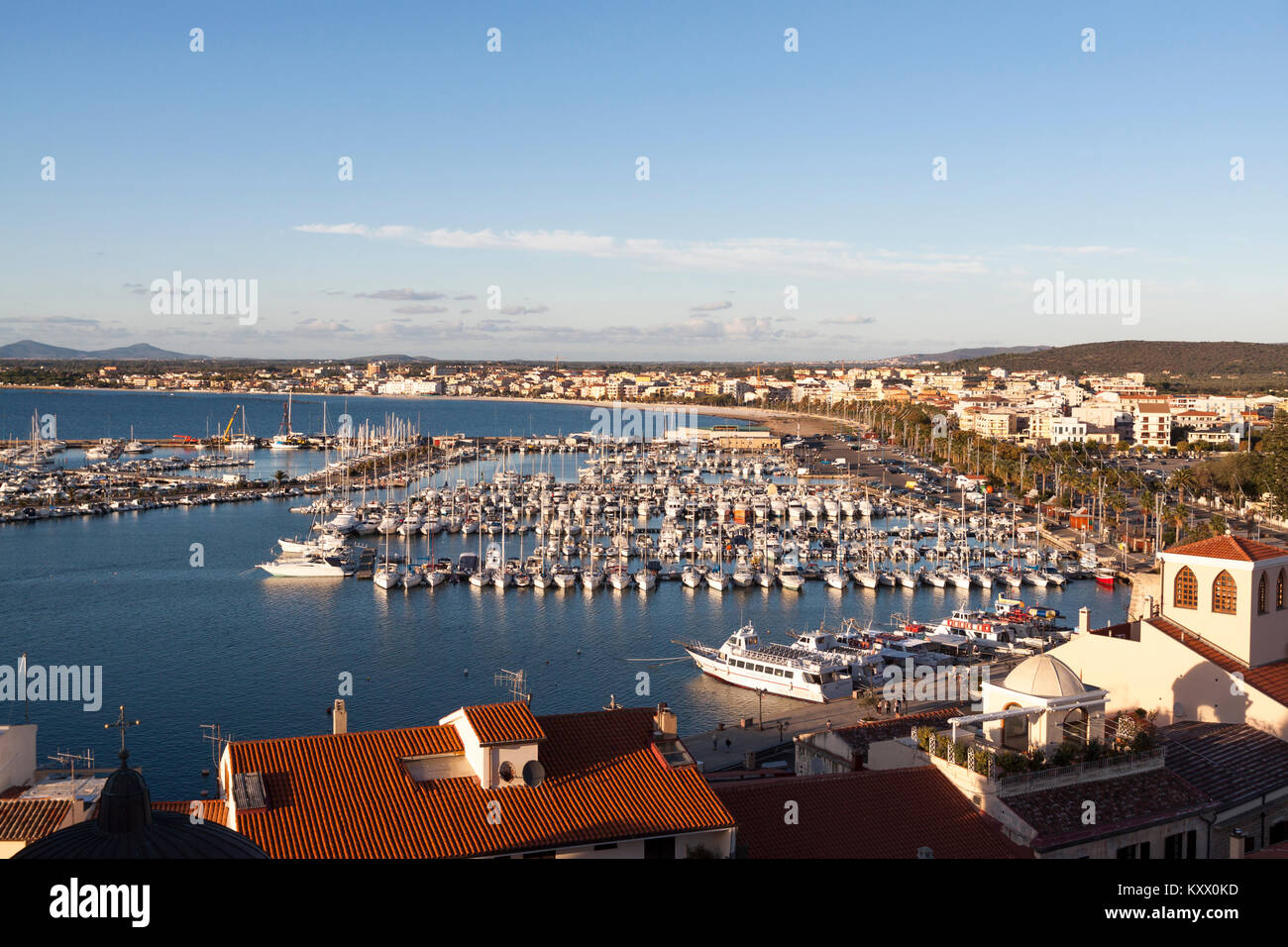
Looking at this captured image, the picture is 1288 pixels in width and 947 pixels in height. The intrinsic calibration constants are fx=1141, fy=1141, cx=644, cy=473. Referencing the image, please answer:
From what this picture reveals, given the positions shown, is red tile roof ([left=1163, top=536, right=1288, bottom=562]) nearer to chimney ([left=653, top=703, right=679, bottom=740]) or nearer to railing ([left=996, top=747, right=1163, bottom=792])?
railing ([left=996, top=747, right=1163, bottom=792])

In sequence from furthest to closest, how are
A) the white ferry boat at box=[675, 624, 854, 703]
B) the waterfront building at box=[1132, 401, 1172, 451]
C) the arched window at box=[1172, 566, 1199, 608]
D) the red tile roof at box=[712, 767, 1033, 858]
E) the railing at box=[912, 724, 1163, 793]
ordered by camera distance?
the waterfront building at box=[1132, 401, 1172, 451], the white ferry boat at box=[675, 624, 854, 703], the arched window at box=[1172, 566, 1199, 608], the railing at box=[912, 724, 1163, 793], the red tile roof at box=[712, 767, 1033, 858]

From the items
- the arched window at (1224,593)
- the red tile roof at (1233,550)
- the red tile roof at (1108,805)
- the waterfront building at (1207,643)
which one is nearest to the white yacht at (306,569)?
the waterfront building at (1207,643)

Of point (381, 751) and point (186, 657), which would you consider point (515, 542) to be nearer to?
point (186, 657)

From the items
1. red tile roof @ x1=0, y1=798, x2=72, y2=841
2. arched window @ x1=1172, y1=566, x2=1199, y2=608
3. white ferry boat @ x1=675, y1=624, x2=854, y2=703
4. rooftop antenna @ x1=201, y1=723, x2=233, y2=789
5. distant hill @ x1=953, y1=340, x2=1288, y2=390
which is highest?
distant hill @ x1=953, y1=340, x2=1288, y2=390

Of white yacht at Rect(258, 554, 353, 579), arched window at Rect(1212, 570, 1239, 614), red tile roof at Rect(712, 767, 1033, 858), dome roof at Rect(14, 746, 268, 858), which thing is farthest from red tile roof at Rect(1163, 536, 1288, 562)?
white yacht at Rect(258, 554, 353, 579)
